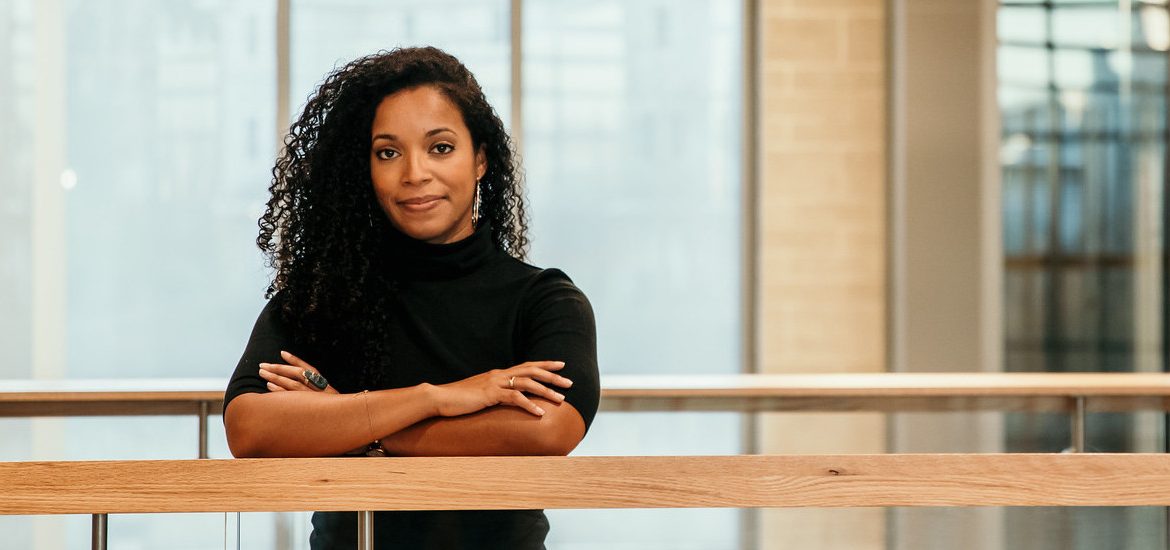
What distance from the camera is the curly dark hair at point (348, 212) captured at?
55.3 inches

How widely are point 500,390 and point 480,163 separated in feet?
1.09

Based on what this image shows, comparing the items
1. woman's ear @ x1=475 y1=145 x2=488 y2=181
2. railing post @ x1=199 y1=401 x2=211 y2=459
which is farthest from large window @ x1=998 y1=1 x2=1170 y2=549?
woman's ear @ x1=475 y1=145 x2=488 y2=181

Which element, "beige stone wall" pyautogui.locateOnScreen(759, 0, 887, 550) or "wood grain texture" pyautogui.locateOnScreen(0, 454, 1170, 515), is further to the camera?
"beige stone wall" pyautogui.locateOnScreen(759, 0, 887, 550)

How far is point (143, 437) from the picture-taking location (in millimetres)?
4176

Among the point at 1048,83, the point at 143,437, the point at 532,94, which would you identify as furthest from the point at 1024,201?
the point at 143,437

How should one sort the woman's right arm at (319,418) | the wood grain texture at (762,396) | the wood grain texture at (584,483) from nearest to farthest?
the wood grain texture at (584,483)
the woman's right arm at (319,418)
the wood grain texture at (762,396)

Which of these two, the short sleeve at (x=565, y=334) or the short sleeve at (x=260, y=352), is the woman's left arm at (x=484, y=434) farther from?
the short sleeve at (x=260, y=352)

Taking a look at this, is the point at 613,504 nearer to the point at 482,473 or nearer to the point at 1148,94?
the point at 482,473

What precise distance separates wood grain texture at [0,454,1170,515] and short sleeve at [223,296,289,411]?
1.57ft

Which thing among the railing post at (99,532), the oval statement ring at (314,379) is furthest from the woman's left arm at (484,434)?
the railing post at (99,532)

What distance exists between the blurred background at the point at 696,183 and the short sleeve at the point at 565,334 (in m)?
2.95

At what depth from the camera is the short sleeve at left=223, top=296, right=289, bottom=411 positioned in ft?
4.50

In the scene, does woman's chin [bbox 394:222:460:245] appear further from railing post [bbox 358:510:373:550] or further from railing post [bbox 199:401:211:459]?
railing post [bbox 199:401:211:459]

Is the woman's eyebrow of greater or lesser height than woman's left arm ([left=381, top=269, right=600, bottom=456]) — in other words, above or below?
above
